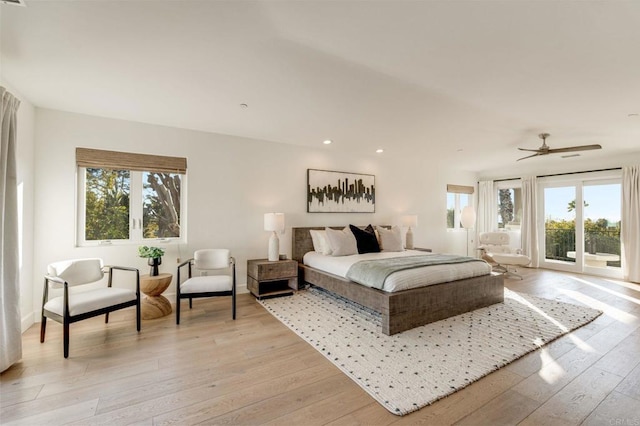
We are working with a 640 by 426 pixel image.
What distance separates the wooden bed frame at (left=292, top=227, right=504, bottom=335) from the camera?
2.89m

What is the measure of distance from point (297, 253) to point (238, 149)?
1.96m

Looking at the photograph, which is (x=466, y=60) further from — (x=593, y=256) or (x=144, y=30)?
(x=593, y=256)

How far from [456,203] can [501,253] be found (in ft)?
5.63

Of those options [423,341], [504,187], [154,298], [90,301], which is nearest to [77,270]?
[90,301]

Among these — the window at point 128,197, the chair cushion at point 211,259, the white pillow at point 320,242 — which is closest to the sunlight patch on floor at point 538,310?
the white pillow at point 320,242

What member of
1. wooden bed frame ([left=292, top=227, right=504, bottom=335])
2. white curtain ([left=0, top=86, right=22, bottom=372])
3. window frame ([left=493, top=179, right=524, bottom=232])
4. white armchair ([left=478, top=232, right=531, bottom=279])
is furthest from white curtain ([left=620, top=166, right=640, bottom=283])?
white curtain ([left=0, top=86, right=22, bottom=372])

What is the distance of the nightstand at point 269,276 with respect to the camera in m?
4.02

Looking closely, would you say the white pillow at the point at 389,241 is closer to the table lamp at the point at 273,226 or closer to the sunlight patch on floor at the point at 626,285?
the table lamp at the point at 273,226

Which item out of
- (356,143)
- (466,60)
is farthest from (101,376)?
(356,143)

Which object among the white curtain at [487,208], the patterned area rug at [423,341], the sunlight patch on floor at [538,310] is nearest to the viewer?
the patterned area rug at [423,341]

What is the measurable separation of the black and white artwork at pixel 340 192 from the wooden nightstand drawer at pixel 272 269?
49.1 inches

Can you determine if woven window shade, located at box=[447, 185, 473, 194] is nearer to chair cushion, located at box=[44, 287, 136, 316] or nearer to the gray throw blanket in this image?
the gray throw blanket

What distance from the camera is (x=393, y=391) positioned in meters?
1.93

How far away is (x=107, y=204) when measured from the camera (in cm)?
371
